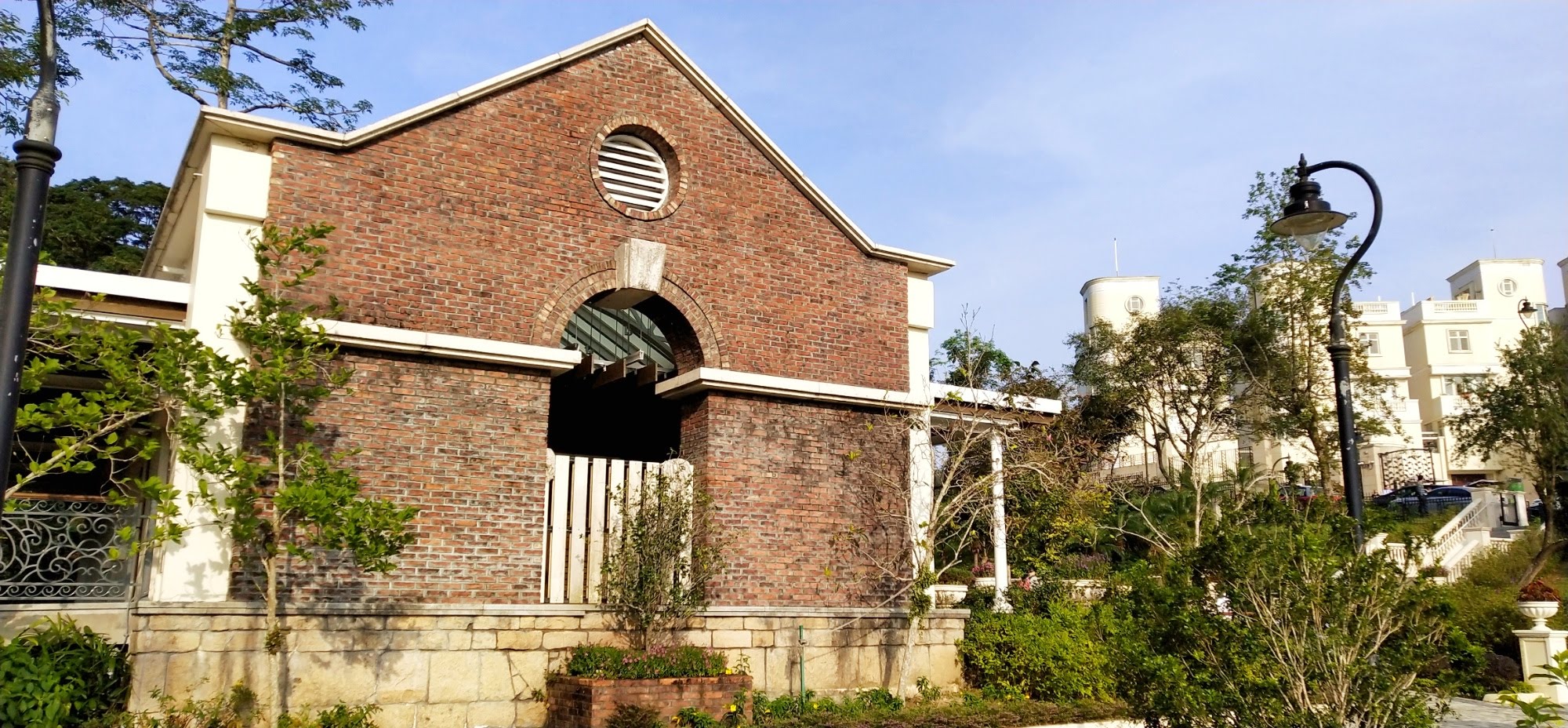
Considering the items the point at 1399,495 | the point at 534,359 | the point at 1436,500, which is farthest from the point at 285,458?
the point at 1399,495

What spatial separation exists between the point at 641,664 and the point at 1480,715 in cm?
961

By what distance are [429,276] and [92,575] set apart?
3943 mm

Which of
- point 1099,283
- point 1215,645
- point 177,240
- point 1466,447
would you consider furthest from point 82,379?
point 1099,283

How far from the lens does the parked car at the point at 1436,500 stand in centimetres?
3022

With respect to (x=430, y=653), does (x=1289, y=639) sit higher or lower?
higher

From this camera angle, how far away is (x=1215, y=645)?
7.28m

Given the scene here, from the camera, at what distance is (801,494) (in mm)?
13406

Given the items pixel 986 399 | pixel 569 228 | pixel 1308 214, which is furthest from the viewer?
pixel 986 399

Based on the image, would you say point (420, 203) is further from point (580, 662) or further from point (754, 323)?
point (580, 662)

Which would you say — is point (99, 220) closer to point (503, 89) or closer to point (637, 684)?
point (503, 89)

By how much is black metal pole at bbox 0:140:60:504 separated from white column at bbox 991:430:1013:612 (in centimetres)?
1100

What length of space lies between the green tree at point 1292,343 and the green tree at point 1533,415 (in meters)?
2.31

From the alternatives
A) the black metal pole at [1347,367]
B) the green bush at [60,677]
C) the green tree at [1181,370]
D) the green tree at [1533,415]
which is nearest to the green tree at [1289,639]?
the black metal pole at [1347,367]

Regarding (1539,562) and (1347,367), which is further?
(1539,562)
